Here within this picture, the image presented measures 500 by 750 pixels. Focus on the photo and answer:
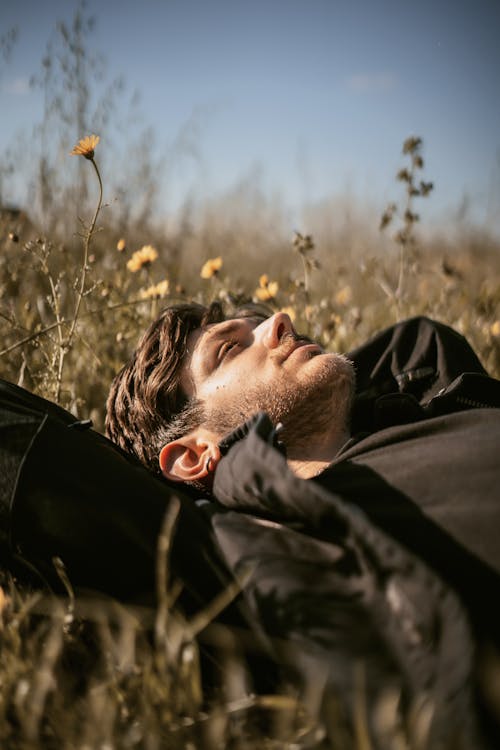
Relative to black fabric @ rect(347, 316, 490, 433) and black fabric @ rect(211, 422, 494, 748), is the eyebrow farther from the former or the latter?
black fabric @ rect(211, 422, 494, 748)

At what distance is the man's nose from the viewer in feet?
6.00

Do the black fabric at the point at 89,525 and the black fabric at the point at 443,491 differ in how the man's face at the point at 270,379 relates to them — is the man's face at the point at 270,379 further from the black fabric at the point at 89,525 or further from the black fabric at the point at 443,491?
the black fabric at the point at 89,525

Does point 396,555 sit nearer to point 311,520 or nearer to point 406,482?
point 311,520

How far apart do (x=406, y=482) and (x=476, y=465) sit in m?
0.15

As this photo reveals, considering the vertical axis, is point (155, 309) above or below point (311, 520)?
above

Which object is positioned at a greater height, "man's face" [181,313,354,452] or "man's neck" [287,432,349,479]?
"man's face" [181,313,354,452]

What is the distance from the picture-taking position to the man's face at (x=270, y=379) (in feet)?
5.73

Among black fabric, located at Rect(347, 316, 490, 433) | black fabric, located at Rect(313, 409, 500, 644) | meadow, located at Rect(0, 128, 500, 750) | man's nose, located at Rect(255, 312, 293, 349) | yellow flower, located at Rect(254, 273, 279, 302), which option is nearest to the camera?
meadow, located at Rect(0, 128, 500, 750)

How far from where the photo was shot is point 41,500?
118cm

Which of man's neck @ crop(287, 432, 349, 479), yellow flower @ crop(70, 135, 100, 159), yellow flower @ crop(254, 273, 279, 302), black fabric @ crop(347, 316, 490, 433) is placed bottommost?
man's neck @ crop(287, 432, 349, 479)

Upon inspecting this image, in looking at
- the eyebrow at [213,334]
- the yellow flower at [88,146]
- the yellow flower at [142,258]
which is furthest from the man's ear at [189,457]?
the yellow flower at [142,258]

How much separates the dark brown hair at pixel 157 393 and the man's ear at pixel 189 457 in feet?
0.19

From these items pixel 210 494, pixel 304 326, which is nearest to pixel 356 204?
pixel 304 326

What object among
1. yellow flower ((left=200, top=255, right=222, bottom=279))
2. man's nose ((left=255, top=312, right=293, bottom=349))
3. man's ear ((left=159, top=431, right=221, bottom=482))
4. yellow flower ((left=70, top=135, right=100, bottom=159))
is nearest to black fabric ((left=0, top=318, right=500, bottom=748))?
man's ear ((left=159, top=431, right=221, bottom=482))
